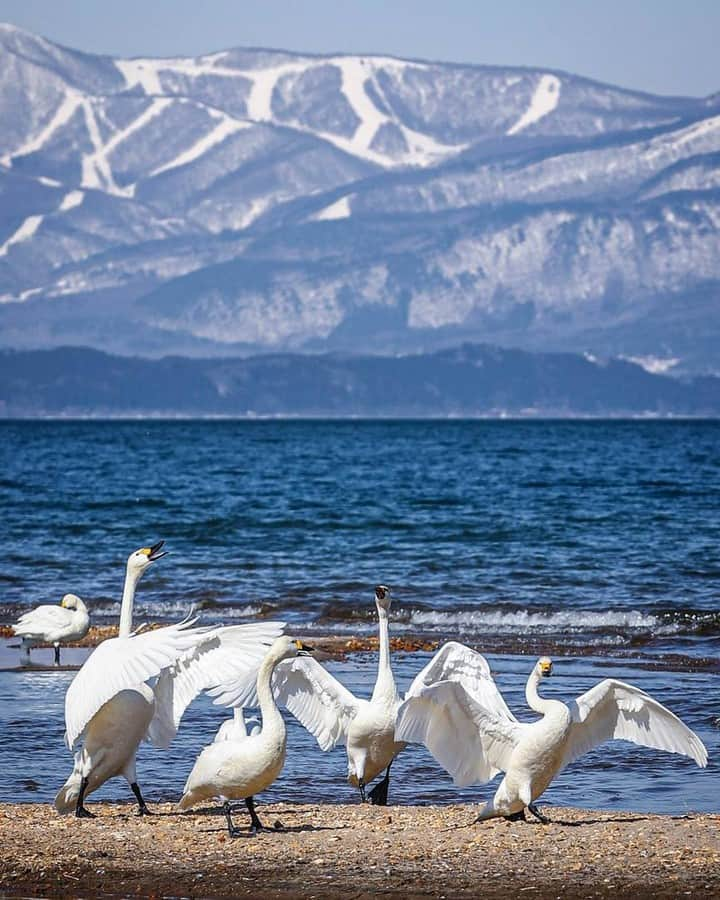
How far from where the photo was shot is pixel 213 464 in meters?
87.1

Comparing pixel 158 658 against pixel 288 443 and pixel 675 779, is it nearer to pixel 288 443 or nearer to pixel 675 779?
pixel 675 779

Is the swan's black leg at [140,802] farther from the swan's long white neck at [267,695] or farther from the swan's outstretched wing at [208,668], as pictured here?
the swan's long white neck at [267,695]

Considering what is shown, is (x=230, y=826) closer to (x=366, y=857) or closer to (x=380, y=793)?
(x=366, y=857)

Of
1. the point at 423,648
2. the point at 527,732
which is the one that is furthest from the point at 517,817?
the point at 423,648

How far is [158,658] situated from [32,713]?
5.87 metres

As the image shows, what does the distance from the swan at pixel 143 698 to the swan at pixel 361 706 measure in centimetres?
37

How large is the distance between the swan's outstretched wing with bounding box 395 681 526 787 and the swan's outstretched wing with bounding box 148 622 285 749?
1151mm

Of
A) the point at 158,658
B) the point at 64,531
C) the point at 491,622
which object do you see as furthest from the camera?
the point at 64,531

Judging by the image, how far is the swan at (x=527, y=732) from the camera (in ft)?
37.3

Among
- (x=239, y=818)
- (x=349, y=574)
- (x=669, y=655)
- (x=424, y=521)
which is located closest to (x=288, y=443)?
(x=424, y=521)

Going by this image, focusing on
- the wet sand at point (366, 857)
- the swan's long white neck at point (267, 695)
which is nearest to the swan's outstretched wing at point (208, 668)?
the swan's long white neck at point (267, 695)

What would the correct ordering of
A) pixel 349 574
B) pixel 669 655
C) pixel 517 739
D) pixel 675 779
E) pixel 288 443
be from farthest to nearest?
pixel 288 443 → pixel 349 574 → pixel 669 655 → pixel 675 779 → pixel 517 739

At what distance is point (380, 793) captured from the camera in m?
12.8

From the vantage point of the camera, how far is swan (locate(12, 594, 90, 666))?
823 inches
